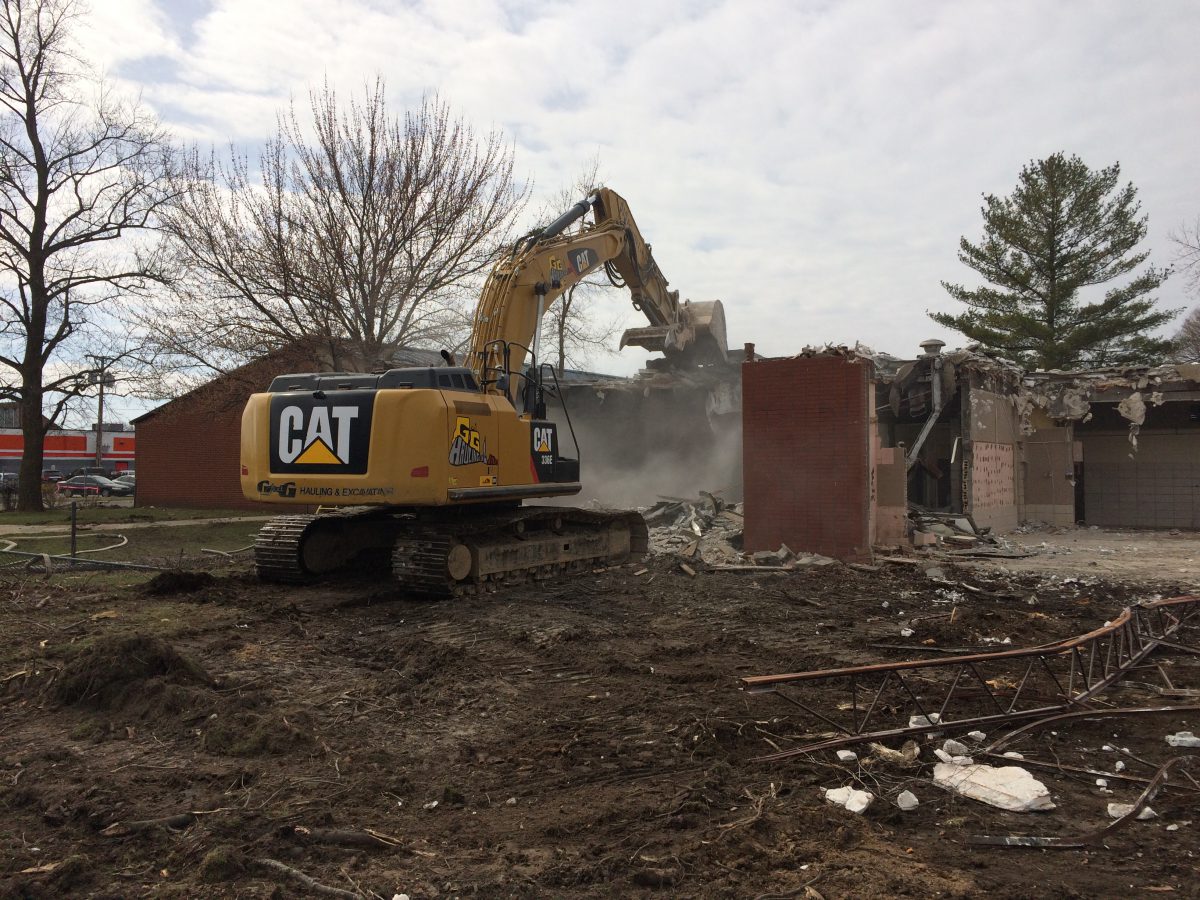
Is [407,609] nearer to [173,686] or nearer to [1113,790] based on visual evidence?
[173,686]

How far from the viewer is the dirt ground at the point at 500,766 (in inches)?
130

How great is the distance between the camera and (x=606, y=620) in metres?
8.55

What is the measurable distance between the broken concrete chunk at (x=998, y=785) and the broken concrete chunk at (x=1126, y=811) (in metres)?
0.23

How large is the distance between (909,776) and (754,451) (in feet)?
29.0

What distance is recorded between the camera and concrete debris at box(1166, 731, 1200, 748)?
4.54m

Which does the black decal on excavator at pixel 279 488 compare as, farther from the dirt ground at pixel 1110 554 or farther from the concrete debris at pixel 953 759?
the dirt ground at pixel 1110 554

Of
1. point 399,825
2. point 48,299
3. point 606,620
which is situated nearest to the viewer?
point 399,825

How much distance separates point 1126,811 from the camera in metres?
3.71

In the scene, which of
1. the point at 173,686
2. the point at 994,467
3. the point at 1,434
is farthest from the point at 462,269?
the point at 1,434

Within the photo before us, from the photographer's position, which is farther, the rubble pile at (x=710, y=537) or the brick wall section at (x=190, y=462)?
the brick wall section at (x=190, y=462)

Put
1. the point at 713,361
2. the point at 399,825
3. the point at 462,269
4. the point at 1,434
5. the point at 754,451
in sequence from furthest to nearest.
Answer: the point at 1,434 < the point at 713,361 < the point at 462,269 < the point at 754,451 < the point at 399,825

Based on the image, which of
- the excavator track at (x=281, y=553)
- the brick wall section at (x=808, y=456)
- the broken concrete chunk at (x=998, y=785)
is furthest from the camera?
the brick wall section at (x=808, y=456)

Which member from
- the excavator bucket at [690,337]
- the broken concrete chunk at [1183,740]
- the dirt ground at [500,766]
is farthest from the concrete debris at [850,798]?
the excavator bucket at [690,337]

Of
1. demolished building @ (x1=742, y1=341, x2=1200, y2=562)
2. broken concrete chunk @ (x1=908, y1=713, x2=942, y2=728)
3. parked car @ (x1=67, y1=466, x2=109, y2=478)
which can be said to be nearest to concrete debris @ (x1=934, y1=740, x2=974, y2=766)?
broken concrete chunk @ (x1=908, y1=713, x2=942, y2=728)
